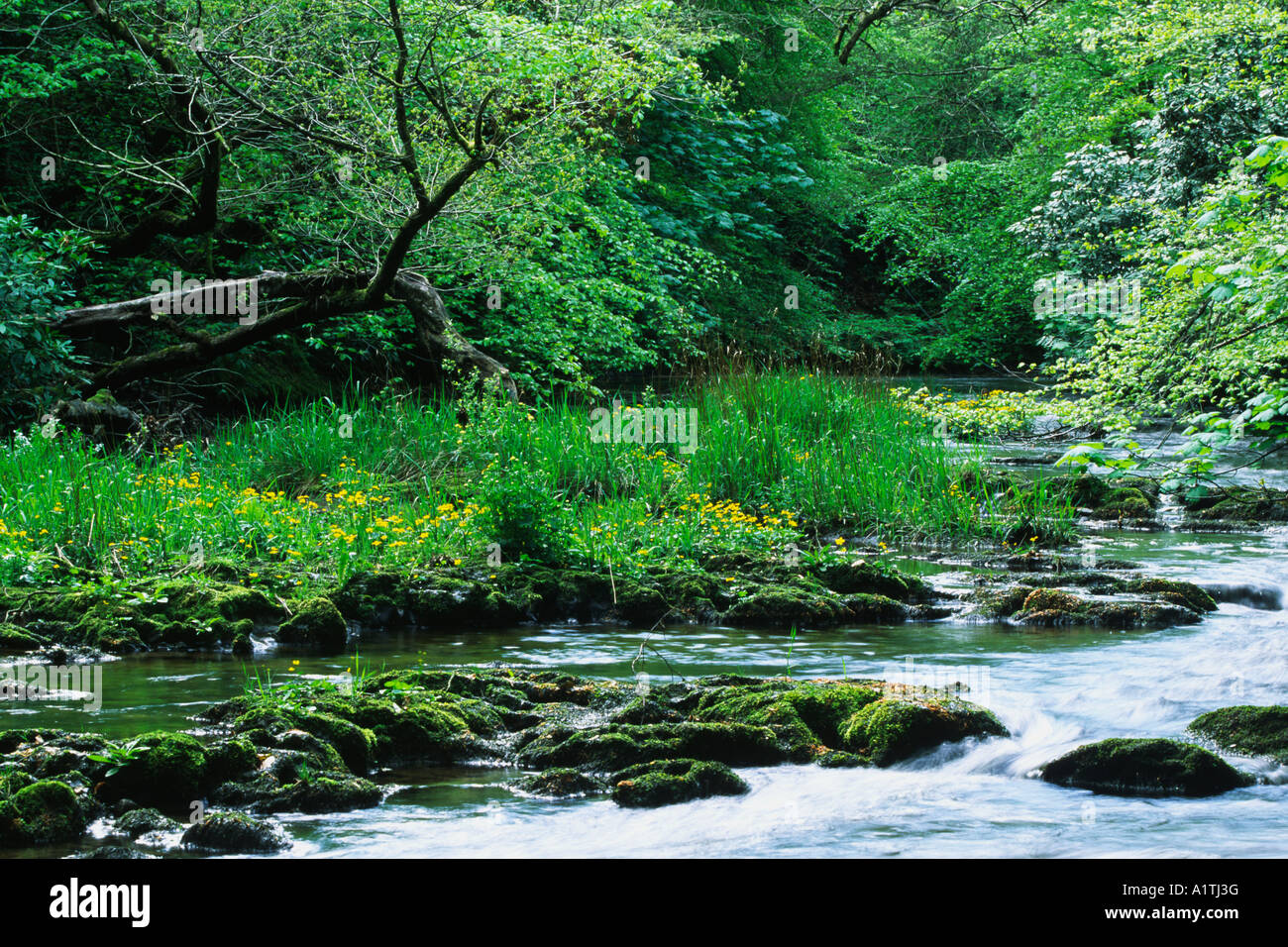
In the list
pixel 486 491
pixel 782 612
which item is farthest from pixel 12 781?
pixel 782 612

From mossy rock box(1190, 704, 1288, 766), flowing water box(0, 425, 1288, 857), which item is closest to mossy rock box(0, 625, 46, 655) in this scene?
flowing water box(0, 425, 1288, 857)

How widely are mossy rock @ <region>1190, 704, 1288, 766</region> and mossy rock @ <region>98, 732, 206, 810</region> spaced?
Answer: 436cm

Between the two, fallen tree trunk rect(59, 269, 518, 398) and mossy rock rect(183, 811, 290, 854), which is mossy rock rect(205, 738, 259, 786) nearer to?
mossy rock rect(183, 811, 290, 854)

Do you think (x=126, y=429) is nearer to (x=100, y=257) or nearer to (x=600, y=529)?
(x=100, y=257)

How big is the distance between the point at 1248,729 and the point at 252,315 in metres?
10.8

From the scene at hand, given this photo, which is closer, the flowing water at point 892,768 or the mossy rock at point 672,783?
the flowing water at point 892,768

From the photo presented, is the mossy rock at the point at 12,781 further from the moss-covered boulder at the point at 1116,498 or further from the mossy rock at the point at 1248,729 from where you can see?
the moss-covered boulder at the point at 1116,498

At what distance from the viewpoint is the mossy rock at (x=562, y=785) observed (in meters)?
4.84

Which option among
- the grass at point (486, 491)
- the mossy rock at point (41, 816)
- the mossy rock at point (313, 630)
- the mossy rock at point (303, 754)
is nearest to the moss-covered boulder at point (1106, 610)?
the grass at point (486, 491)

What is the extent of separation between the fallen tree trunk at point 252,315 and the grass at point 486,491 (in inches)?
32.2

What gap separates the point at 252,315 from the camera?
1334cm

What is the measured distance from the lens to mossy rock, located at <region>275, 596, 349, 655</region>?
282 inches

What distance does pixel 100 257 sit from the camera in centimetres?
1409
